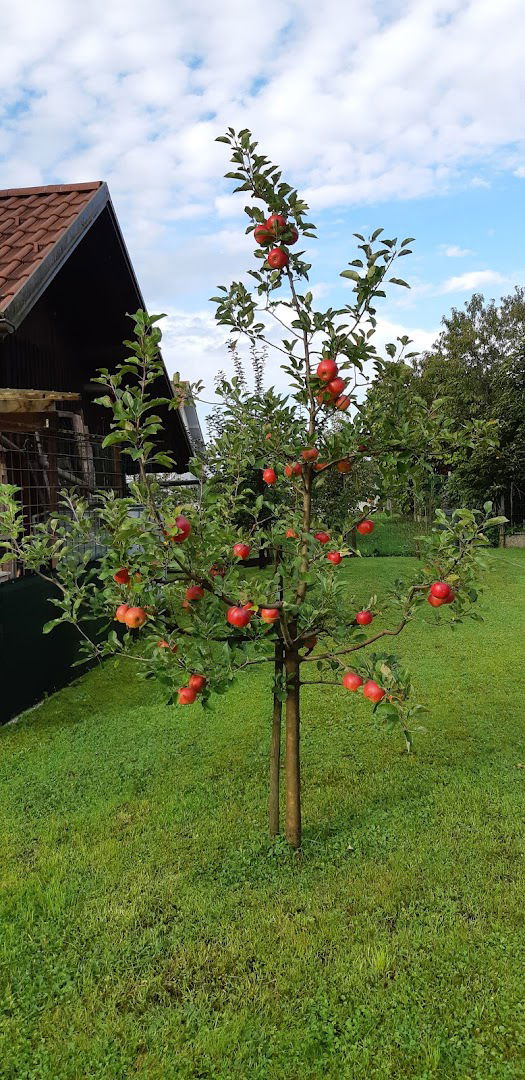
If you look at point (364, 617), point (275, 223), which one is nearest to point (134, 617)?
point (364, 617)

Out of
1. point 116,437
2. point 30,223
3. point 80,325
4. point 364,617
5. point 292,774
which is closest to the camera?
point 116,437

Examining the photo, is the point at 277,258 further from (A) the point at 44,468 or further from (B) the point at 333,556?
(A) the point at 44,468

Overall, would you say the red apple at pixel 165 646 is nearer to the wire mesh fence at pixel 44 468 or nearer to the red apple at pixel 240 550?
the red apple at pixel 240 550

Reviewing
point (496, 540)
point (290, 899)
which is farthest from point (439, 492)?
point (290, 899)

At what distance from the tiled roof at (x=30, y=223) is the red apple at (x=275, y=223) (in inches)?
122

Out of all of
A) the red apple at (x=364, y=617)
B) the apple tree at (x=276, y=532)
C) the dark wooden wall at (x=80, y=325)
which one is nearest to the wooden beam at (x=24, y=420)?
the dark wooden wall at (x=80, y=325)

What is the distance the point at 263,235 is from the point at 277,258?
120 mm

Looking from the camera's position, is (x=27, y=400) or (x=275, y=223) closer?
(x=275, y=223)

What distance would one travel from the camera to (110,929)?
9.68 feet

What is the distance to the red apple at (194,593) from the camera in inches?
119

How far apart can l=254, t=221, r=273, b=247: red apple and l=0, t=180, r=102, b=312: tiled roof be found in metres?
3.03

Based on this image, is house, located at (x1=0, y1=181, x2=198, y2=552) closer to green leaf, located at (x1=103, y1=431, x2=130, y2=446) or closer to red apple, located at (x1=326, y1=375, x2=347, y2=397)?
red apple, located at (x1=326, y1=375, x2=347, y2=397)

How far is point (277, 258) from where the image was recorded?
9.54 ft

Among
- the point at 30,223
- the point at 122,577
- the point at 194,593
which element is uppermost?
the point at 30,223
